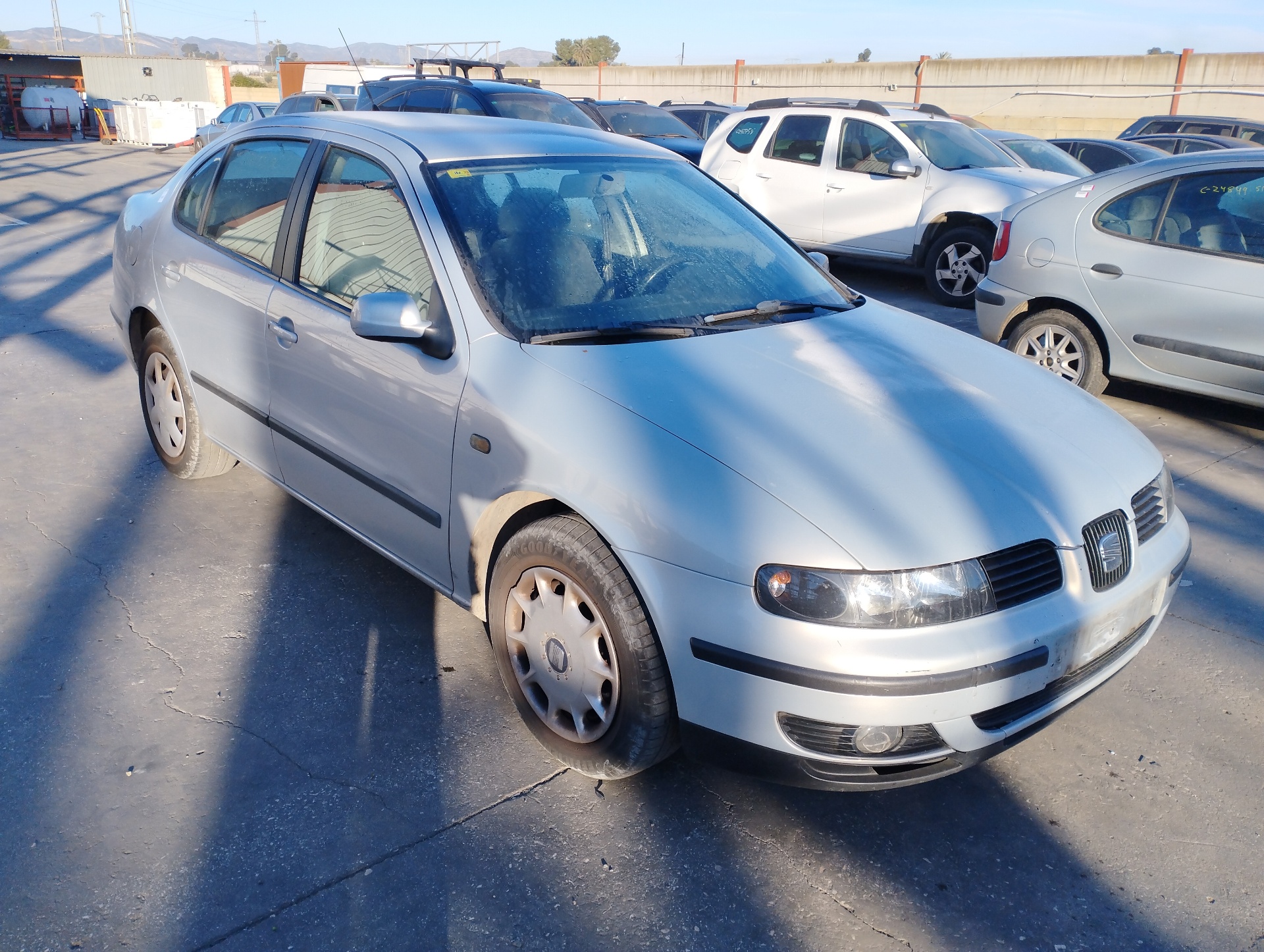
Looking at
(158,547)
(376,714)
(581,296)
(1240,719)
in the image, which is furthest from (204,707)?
(1240,719)

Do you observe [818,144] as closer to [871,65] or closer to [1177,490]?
[1177,490]

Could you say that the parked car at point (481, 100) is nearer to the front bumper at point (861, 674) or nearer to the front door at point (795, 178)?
the front door at point (795, 178)

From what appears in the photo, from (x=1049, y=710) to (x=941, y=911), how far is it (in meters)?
0.56

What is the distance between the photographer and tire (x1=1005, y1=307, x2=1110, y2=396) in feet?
19.5

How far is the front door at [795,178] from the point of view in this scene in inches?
406

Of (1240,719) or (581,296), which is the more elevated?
(581,296)

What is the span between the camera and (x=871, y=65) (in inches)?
1204

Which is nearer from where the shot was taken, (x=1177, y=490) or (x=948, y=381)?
(x=948, y=381)

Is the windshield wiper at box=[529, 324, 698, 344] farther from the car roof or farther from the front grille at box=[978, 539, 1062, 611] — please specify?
the front grille at box=[978, 539, 1062, 611]

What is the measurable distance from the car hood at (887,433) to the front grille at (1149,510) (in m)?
0.04

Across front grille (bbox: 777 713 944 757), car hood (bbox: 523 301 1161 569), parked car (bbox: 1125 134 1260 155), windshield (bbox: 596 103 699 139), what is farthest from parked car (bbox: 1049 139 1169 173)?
front grille (bbox: 777 713 944 757)

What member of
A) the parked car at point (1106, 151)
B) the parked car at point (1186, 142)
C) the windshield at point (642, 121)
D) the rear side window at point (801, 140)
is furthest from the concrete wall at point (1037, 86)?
the rear side window at point (801, 140)

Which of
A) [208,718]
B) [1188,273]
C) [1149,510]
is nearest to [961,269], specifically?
[1188,273]

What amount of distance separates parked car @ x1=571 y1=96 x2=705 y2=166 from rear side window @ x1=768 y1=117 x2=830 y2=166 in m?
3.06
